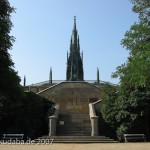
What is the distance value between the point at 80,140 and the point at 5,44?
26.2 ft

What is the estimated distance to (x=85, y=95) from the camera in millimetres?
36062

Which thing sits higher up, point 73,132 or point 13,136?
point 73,132

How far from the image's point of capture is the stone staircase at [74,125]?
24031 mm

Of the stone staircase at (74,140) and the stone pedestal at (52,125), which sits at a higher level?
the stone pedestal at (52,125)

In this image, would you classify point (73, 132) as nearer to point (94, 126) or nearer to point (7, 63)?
point (94, 126)

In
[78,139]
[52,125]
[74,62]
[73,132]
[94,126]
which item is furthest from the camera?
[74,62]

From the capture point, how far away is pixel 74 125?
2552 centimetres

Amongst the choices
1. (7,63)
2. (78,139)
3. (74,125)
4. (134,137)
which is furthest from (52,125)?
(7,63)

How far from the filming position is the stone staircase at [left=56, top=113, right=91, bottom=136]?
24031 mm

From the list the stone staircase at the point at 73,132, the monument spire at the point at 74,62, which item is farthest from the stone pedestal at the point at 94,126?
the monument spire at the point at 74,62

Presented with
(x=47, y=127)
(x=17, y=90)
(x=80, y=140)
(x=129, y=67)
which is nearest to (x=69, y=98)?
(x=47, y=127)

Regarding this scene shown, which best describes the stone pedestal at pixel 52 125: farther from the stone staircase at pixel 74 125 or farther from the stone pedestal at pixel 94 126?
the stone pedestal at pixel 94 126

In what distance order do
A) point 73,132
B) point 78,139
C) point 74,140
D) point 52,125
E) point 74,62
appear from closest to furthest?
point 74,140
point 78,139
point 52,125
point 73,132
point 74,62

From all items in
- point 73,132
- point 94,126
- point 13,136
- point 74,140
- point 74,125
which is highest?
point 74,125
